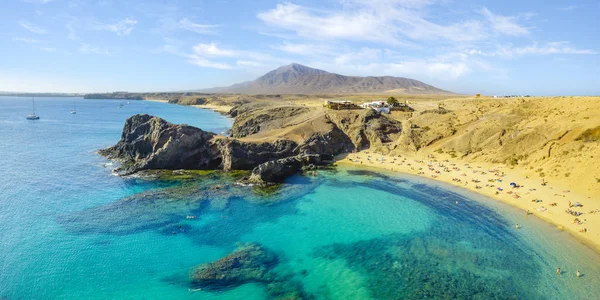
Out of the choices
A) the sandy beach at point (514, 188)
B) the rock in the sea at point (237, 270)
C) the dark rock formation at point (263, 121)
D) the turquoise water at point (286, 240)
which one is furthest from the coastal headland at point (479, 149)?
the rock in the sea at point (237, 270)

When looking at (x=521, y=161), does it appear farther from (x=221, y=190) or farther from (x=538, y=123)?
(x=221, y=190)

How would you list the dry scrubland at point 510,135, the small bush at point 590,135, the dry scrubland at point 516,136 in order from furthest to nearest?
the small bush at point 590,135, the dry scrubland at point 510,135, the dry scrubland at point 516,136

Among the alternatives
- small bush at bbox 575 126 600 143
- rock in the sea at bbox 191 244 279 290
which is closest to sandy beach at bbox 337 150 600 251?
small bush at bbox 575 126 600 143

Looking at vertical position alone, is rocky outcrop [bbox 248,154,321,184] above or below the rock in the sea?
above

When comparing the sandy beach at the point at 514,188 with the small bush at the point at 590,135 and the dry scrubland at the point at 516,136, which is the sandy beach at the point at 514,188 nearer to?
the dry scrubland at the point at 516,136

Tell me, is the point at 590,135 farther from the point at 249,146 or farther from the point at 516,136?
the point at 249,146

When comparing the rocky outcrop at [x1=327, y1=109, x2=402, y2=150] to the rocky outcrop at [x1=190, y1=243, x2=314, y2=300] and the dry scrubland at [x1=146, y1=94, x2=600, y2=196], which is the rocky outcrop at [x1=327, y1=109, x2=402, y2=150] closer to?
the dry scrubland at [x1=146, y1=94, x2=600, y2=196]

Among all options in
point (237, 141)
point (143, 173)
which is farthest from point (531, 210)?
point (143, 173)
